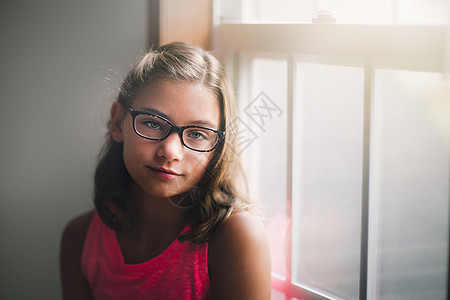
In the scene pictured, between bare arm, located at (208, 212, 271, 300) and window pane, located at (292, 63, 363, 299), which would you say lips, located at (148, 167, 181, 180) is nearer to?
bare arm, located at (208, 212, 271, 300)

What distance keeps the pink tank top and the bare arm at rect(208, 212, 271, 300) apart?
39 millimetres

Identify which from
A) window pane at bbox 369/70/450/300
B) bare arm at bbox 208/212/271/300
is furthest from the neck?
window pane at bbox 369/70/450/300

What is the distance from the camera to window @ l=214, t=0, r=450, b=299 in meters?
0.79

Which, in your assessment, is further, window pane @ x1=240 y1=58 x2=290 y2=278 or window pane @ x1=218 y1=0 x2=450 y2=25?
window pane @ x1=240 y1=58 x2=290 y2=278

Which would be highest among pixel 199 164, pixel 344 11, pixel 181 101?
pixel 344 11

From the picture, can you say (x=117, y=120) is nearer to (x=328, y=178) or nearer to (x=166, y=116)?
(x=166, y=116)

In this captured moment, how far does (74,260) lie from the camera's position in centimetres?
114

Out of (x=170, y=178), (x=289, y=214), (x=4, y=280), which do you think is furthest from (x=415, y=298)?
(x=4, y=280)

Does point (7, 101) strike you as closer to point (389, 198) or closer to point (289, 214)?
point (289, 214)

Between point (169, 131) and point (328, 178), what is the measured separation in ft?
1.04

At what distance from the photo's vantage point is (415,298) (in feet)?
2.71

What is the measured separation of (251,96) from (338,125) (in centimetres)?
27

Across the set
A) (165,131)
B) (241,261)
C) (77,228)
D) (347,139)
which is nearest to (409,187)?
(347,139)

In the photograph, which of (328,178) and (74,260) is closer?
(328,178)
